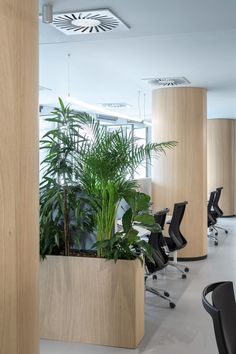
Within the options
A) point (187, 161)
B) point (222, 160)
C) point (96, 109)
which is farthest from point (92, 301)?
point (222, 160)

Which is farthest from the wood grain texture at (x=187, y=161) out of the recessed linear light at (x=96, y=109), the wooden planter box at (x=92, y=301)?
the wooden planter box at (x=92, y=301)

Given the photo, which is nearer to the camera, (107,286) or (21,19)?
(21,19)

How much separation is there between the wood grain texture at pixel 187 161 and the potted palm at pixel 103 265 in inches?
143

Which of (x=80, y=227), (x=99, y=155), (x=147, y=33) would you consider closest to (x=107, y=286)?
(x=80, y=227)

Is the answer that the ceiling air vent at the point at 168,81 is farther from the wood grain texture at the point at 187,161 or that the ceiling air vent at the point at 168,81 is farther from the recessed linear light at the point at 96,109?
the recessed linear light at the point at 96,109

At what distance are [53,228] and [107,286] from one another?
72 centimetres

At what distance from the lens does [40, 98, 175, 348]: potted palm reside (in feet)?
13.0

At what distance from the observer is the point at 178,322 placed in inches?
181

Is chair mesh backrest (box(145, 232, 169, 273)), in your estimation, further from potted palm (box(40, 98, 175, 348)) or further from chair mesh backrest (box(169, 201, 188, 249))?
potted palm (box(40, 98, 175, 348))

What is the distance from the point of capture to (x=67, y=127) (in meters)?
4.16

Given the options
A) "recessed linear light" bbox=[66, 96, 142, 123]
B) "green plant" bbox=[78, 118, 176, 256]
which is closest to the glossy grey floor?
"green plant" bbox=[78, 118, 176, 256]

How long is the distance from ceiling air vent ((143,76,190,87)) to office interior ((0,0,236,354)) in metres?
0.03

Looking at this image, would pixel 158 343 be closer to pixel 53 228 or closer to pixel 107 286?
pixel 107 286

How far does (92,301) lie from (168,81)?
13.8ft
